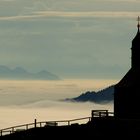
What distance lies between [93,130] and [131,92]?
35.5ft

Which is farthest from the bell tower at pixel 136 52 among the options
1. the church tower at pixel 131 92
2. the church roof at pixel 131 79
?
the church roof at pixel 131 79

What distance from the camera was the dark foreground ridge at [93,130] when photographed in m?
70.3

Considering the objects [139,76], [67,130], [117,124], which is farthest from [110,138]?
[139,76]

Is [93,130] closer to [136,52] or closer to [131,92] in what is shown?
[131,92]

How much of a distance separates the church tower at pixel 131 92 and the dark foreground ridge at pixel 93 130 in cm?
563

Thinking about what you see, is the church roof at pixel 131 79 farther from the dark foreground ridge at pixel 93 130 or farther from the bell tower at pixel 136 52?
the dark foreground ridge at pixel 93 130

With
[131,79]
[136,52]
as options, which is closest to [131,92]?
[131,79]

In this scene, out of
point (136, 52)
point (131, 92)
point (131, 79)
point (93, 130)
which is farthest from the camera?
point (136, 52)

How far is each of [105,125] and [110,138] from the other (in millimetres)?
1580

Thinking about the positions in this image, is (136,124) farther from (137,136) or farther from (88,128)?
(88,128)

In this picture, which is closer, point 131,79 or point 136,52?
point 131,79

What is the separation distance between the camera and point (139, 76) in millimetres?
84750

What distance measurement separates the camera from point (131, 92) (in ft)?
274

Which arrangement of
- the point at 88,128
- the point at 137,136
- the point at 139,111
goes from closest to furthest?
the point at 137,136
the point at 88,128
the point at 139,111
